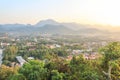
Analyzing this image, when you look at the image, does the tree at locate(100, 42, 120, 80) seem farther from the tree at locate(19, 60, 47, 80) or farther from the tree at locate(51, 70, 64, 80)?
the tree at locate(19, 60, 47, 80)

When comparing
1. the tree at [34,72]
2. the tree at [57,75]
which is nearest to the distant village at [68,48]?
the tree at [34,72]

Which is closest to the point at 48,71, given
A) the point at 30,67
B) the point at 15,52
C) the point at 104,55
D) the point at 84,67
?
the point at 30,67

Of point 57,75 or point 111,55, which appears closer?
point 111,55

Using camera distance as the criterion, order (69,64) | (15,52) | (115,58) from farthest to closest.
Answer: (15,52) → (69,64) → (115,58)

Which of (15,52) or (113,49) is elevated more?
(113,49)

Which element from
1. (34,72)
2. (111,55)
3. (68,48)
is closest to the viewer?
(111,55)

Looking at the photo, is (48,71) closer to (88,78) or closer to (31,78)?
(31,78)

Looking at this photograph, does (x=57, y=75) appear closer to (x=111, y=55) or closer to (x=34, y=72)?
(x=34, y=72)

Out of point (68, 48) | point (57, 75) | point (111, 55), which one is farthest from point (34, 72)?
point (68, 48)

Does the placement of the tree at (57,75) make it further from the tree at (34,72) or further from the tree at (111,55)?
the tree at (111,55)

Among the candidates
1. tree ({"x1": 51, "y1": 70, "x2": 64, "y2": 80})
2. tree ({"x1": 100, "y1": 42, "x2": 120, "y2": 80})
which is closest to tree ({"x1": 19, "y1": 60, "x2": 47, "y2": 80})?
tree ({"x1": 51, "y1": 70, "x2": 64, "y2": 80})

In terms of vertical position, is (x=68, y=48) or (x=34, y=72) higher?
(x=34, y=72)
